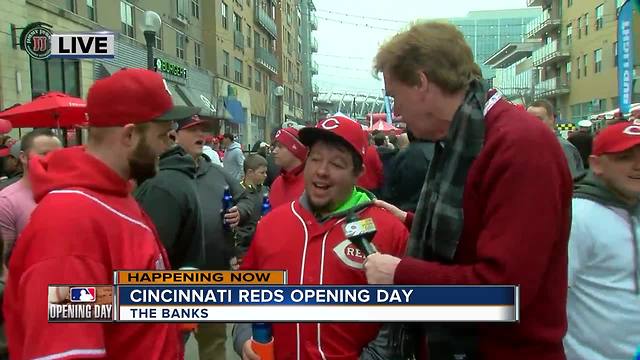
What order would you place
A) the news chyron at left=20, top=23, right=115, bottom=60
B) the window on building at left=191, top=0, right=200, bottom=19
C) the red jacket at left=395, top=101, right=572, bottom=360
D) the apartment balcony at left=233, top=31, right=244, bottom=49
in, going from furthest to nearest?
1. the apartment balcony at left=233, top=31, right=244, bottom=49
2. the window on building at left=191, top=0, right=200, bottom=19
3. the news chyron at left=20, top=23, right=115, bottom=60
4. the red jacket at left=395, top=101, right=572, bottom=360

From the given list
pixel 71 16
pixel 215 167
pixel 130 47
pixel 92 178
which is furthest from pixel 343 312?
pixel 130 47

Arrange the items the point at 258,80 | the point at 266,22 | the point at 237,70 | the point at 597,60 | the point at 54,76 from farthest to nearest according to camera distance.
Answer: the point at 266,22 → the point at 258,80 → the point at 597,60 → the point at 237,70 → the point at 54,76

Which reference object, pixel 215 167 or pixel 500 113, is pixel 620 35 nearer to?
pixel 215 167

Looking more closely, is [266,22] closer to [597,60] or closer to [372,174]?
[597,60]

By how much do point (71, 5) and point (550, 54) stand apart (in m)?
46.8

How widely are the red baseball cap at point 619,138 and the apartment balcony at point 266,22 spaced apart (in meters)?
49.6

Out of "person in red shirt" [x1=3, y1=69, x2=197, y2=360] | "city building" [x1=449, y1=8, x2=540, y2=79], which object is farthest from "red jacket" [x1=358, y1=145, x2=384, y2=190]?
"city building" [x1=449, y1=8, x2=540, y2=79]

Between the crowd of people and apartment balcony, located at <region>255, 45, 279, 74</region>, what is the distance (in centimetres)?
4830

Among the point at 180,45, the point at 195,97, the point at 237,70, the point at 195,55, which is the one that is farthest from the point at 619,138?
the point at 237,70

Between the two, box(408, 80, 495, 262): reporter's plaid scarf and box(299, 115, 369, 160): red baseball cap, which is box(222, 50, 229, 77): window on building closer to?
box(299, 115, 369, 160): red baseball cap

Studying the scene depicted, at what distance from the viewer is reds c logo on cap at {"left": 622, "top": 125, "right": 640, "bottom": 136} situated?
2.76 metres

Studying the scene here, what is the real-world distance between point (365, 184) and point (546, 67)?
58.8m

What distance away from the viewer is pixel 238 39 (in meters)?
43.1

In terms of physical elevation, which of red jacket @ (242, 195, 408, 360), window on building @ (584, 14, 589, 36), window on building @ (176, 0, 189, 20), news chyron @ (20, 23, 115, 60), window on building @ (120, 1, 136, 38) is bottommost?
red jacket @ (242, 195, 408, 360)
